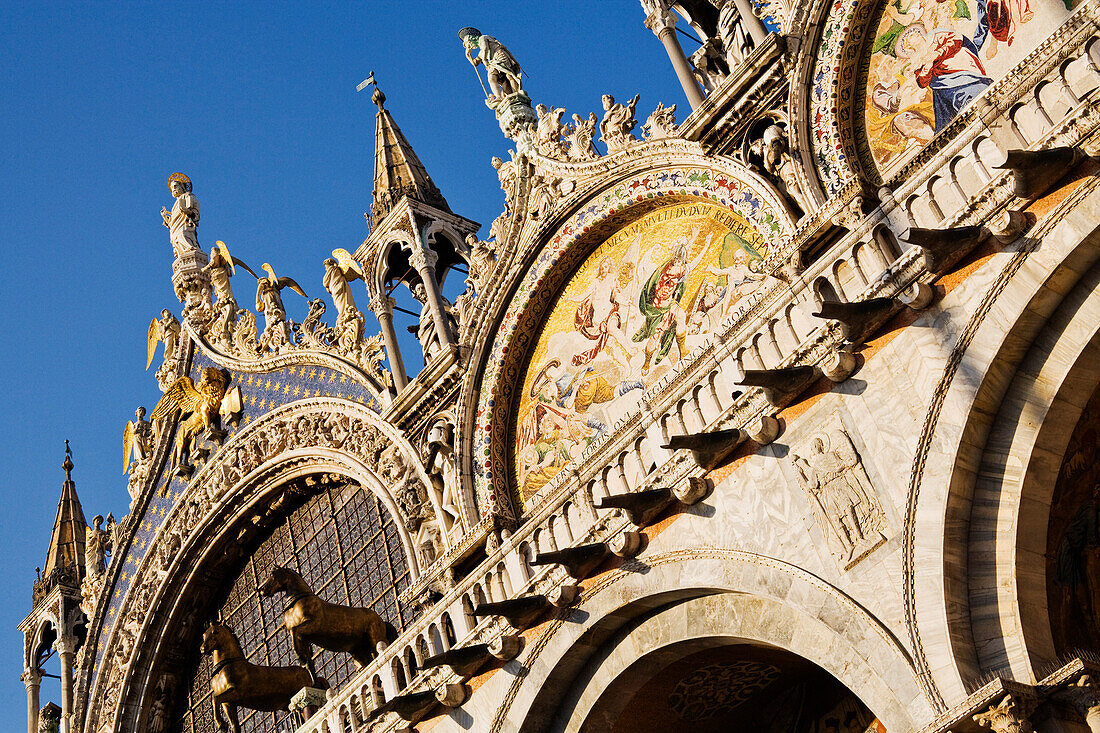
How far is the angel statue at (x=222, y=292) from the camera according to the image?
23.5 meters

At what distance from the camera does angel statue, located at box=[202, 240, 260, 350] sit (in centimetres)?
2353

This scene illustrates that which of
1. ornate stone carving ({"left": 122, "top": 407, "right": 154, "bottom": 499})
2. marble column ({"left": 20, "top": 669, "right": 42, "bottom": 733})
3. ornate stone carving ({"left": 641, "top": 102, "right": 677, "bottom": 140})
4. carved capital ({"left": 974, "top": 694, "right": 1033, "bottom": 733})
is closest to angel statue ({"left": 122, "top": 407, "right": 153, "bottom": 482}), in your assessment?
ornate stone carving ({"left": 122, "top": 407, "right": 154, "bottom": 499})

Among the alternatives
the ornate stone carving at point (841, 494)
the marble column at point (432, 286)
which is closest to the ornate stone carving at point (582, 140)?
the marble column at point (432, 286)

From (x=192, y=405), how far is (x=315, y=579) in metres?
5.05

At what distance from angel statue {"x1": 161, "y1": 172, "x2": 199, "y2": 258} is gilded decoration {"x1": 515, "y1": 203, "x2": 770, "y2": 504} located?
11.6 m

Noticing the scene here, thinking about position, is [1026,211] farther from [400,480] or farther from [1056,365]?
[400,480]

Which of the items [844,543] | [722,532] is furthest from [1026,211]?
[722,532]

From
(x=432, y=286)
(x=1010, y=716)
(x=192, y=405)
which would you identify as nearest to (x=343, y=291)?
(x=432, y=286)

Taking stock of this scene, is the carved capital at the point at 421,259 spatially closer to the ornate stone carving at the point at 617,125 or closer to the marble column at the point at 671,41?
the ornate stone carving at the point at 617,125

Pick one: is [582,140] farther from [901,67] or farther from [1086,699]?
[1086,699]

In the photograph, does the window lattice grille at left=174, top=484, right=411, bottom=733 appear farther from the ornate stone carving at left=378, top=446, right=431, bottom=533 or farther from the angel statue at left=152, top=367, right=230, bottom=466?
the angel statue at left=152, top=367, right=230, bottom=466

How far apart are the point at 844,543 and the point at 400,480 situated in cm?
906

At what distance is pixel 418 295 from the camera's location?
733 inches

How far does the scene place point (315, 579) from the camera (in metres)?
20.0
